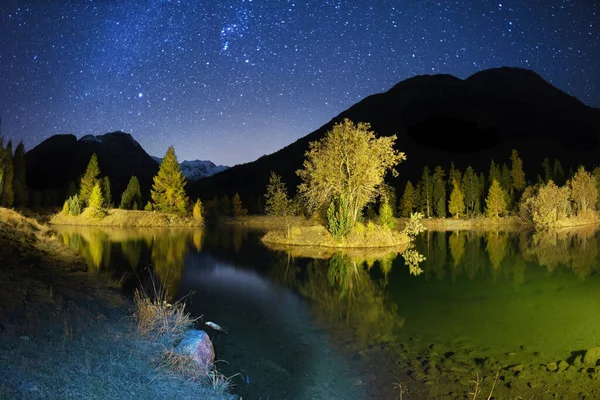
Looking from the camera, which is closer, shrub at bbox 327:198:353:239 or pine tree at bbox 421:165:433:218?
shrub at bbox 327:198:353:239

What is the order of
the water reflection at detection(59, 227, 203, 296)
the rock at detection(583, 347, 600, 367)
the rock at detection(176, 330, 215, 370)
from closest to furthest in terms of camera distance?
the rock at detection(176, 330, 215, 370) → the rock at detection(583, 347, 600, 367) → the water reflection at detection(59, 227, 203, 296)

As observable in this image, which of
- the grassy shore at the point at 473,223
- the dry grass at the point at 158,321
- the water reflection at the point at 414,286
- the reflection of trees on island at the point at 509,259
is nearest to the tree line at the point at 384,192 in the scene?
the grassy shore at the point at 473,223

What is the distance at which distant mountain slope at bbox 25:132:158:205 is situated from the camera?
152 meters

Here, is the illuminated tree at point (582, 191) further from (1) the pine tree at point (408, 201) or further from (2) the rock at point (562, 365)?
(2) the rock at point (562, 365)

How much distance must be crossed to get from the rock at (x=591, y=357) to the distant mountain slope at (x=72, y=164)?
139593 millimetres

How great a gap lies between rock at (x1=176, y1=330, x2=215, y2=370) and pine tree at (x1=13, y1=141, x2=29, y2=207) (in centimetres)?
6749

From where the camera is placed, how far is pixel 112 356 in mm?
6246

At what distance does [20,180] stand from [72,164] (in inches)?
4443

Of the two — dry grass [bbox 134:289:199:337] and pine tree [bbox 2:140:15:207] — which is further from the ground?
pine tree [bbox 2:140:15:207]

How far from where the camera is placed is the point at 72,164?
165m

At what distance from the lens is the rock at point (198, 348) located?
7.36m

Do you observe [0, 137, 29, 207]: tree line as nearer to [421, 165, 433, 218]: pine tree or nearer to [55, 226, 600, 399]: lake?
[55, 226, 600, 399]: lake

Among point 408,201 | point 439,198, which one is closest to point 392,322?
point 408,201

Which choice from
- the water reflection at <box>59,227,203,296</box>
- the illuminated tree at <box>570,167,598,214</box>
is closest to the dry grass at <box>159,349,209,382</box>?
the water reflection at <box>59,227,203,296</box>
